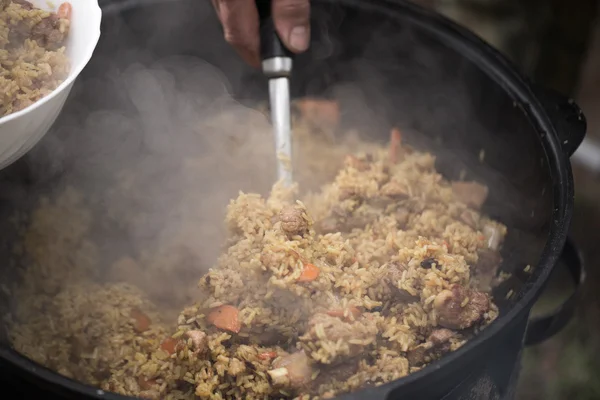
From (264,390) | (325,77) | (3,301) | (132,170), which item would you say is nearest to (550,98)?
(325,77)

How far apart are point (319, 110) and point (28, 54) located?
1.41 meters

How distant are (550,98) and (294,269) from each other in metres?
1.20

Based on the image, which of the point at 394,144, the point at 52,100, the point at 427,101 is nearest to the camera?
the point at 52,100

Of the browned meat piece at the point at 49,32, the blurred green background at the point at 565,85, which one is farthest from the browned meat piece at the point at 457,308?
the blurred green background at the point at 565,85

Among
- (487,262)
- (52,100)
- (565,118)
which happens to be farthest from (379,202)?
(52,100)

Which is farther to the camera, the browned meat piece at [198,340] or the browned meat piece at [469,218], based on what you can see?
the browned meat piece at [469,218]

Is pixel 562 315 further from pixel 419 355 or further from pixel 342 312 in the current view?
pixel 342 312

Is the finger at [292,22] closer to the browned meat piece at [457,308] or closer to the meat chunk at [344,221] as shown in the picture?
the meat chunk at [344,221]

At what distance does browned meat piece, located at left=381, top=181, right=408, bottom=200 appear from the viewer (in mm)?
2574

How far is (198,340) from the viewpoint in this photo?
2002mm

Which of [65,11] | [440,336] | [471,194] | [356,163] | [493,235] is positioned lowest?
[440,336]

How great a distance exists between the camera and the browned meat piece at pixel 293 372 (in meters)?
1.90

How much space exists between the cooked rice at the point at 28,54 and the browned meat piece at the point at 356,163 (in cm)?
120

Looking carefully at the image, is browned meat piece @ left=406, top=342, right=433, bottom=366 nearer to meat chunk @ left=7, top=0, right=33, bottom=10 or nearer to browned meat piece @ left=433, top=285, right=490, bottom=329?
browned meat piece @ left=433, top=285, right=490, bottom=329
